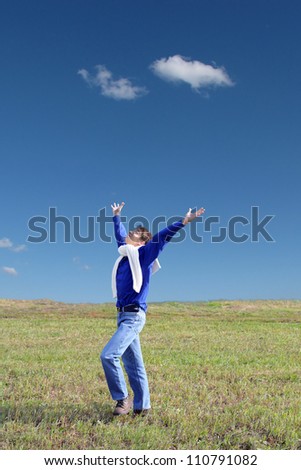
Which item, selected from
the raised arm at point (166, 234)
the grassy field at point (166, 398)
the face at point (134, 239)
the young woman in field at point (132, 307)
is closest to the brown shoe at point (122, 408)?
the young woman in field at point (132, 307)

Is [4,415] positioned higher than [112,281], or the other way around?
[112,281]

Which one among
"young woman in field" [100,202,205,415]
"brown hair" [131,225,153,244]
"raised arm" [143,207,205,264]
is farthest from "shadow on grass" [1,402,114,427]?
"brown hair" [131,225,153,244]

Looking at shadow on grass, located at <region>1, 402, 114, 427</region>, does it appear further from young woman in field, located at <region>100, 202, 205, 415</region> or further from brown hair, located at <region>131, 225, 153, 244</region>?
brown hair, located at <region>131, 225, 153, 244</region>

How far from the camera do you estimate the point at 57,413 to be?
794cm

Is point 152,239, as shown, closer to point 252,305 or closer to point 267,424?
point 267,424

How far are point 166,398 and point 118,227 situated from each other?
3.26 metres

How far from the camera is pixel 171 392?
31.0ft

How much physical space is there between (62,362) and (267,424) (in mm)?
6692

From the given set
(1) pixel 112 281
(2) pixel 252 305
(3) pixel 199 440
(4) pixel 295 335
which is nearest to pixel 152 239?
(1) pixel 112 281

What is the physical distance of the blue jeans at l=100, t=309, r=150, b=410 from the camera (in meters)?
7.41

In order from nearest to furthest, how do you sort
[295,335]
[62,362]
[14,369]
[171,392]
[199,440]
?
[199,440]
[171,392]
[14,369]
[62,362]
[295,335]

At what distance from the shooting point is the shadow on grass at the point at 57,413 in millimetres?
7520

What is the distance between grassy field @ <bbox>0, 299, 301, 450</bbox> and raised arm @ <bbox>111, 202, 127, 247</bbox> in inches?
112

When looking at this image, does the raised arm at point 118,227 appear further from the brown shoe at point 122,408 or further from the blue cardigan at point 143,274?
the brown shoe at point 122,408
